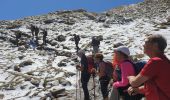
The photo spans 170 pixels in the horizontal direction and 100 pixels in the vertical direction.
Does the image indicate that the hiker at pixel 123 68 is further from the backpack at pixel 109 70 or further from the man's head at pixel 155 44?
the backpack at pixel 109 70

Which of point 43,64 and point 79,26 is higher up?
point 79,26

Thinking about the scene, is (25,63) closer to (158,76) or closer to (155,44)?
(155,44)

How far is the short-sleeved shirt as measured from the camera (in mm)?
4582

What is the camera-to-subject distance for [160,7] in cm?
5650

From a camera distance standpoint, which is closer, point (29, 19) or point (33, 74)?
point (33, 74)

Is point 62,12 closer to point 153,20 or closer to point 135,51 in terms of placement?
point 153,20

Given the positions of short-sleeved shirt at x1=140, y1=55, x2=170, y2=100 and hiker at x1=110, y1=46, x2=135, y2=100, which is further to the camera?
hiker at x1=110, y1=46, x2=135, y2=100

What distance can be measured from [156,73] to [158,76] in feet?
0.21

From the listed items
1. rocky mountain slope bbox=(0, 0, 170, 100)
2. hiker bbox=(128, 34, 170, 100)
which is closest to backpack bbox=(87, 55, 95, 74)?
rocky mountain slope bbox=(0, 0, 170, 100)

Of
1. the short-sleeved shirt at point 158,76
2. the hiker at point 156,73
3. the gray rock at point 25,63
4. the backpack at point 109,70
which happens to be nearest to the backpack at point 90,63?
the backpack at point 109,70

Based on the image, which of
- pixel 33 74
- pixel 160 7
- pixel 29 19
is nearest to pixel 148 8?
pixel 160 7

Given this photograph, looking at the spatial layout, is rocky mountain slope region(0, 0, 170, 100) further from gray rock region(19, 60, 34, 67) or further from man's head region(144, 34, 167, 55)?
man's head region(144, 34, 167, 55)

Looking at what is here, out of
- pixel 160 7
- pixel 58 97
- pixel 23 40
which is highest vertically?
pixel 160 7

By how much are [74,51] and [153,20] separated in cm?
1835
